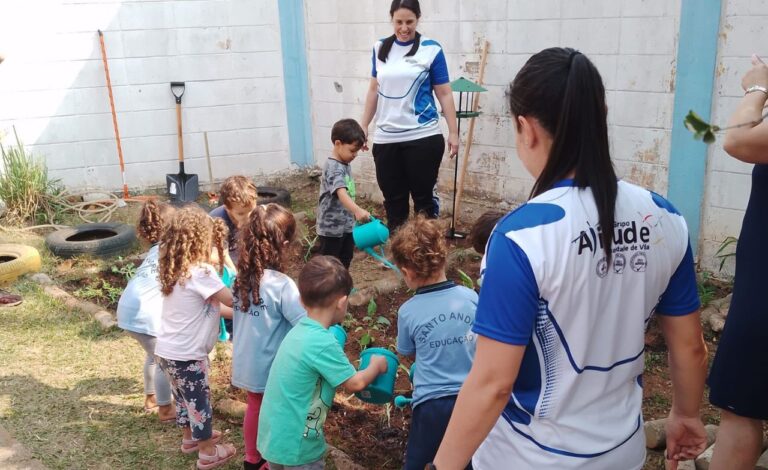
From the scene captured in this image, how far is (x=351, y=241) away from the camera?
4.84 meters

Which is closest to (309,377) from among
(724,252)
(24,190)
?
(724,252)

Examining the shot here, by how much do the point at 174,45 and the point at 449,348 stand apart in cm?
611

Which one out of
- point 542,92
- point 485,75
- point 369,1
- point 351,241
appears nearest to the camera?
point 542,92

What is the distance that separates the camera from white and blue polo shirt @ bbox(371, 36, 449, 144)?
5109 mm

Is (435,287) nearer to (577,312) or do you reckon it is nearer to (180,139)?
(577,312)

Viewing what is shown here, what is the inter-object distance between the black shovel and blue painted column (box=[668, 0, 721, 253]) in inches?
186

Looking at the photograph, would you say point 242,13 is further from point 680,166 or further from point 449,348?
point 449,348

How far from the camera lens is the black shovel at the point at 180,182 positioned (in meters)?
7.66

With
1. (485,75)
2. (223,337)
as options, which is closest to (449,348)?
(223,337)

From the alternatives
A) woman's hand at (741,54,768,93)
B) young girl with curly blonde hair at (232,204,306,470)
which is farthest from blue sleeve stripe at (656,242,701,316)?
young girl with curly blonde hair at (232,204,306,470)

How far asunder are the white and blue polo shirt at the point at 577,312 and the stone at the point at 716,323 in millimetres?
2919

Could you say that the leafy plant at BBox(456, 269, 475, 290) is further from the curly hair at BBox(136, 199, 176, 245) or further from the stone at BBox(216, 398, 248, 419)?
the curly hair at BBox(136, 199, 176, 245)

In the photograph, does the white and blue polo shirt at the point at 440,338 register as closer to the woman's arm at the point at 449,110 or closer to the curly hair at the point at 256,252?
the curly hair at the point at 256,252

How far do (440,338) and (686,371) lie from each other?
982mm
